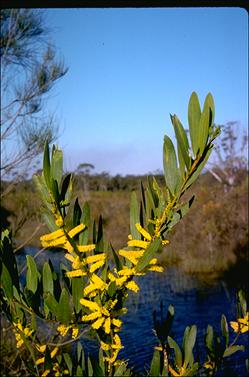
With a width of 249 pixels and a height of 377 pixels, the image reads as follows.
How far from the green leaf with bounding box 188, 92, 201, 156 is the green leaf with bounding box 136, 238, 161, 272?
0.13 m

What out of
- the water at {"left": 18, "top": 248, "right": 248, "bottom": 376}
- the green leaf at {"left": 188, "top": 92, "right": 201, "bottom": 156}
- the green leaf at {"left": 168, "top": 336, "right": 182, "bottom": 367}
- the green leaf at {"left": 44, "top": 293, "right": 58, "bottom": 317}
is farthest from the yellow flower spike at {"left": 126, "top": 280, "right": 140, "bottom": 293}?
the water at {"left": 18, "top": 248, "right": 248, "bottom": 376}

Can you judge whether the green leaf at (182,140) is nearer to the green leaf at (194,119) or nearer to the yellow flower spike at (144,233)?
the green leaf at (194,119)

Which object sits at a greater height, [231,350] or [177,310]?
[231,350]

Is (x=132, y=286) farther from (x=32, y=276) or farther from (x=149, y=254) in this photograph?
(x=32, y=276)

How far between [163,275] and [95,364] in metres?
9.85

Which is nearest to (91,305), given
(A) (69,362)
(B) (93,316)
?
(B) (93,316)

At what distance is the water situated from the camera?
227 inches

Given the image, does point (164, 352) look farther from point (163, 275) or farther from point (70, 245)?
point (163, 275)

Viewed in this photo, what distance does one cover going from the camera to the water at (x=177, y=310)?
5777mm

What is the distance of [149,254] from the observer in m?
0.62

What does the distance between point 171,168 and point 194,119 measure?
0.28 ft

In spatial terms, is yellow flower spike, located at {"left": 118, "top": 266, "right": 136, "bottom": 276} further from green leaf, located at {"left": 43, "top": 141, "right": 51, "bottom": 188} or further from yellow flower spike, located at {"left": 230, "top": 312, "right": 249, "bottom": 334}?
yellow flower spike, located at {"left": 230, "top": 312, "right": 249, "bottom": 334}

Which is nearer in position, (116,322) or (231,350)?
(116,322)

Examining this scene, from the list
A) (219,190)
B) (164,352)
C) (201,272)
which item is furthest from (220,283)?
(164,352)
